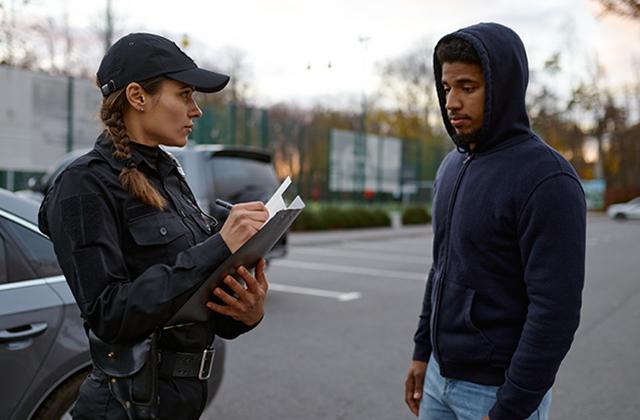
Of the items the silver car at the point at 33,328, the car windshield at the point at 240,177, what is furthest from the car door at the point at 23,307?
the car windshield at the point at 240,177

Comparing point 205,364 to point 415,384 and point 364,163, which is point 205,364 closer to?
point 415,384

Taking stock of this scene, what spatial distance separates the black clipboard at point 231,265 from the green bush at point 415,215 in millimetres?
26981

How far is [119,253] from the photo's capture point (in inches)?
66.1

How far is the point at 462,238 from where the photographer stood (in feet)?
6.72

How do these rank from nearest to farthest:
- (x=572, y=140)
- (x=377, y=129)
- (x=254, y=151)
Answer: (x=254, y=151) < (x=377, y=129) < (x=572, y=140)

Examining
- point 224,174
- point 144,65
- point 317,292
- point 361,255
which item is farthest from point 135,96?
point 361,255

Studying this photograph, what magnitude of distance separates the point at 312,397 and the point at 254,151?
497 centimetres

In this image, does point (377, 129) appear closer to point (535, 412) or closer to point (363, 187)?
point (363, 187)

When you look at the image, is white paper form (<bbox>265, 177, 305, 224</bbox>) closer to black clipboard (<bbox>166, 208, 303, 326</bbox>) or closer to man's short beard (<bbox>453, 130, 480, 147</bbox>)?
black clipboard (<bbox>166, 208, 303, 326</bbox>)

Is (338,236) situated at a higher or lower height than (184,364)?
lower

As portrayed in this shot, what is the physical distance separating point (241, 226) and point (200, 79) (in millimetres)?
449

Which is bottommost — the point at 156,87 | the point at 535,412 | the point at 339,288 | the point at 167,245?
the point at 339,288

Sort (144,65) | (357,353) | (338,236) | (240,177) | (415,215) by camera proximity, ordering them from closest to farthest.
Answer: (144,65) → (357,353) → (240,177) → (338,236) → (415,215)

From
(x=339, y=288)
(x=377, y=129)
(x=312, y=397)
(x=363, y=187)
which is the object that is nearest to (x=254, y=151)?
(x=339, y=288)
